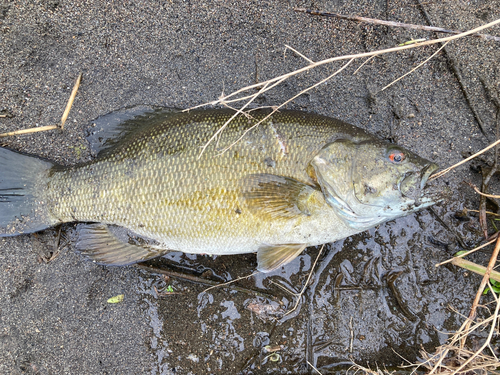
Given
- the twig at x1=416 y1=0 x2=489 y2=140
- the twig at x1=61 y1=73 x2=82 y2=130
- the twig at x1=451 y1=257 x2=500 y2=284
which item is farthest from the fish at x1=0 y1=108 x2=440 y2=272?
the twig at x1=416 y1=0 x2=489 y2=140

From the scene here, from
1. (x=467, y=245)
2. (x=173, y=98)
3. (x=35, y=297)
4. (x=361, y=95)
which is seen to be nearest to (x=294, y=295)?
(x=467, y=245)

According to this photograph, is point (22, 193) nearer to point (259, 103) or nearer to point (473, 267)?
point (259, 103)

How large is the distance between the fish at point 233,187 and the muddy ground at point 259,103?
0.40 m

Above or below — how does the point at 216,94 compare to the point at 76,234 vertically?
above

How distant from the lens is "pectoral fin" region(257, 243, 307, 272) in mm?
2307

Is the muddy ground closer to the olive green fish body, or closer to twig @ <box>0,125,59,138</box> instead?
twig @ <box>0,125,59,138</box>

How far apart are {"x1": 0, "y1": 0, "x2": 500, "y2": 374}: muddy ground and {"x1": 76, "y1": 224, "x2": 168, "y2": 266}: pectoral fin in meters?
0.29

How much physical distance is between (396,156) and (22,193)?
2810 millimetres

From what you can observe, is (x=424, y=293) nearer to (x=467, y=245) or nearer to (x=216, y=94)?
(x=467, y=245)

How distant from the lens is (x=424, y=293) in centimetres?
263

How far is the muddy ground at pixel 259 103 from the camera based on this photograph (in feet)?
8.55

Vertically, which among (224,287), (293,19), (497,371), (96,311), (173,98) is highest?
(293,19)

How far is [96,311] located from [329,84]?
2.77m

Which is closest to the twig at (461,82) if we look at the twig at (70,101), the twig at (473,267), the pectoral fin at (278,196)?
the twig at (473,267)
